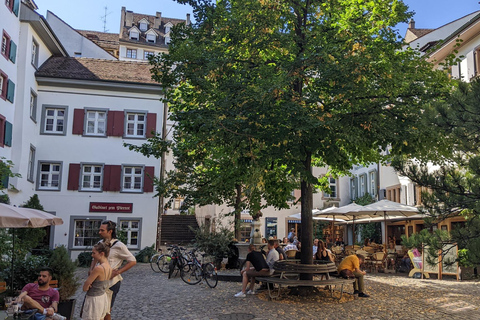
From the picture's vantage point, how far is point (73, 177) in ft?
86.6

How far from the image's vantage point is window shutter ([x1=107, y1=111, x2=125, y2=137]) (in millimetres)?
27172

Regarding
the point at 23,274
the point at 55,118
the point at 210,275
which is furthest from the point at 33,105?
the point at 23,274

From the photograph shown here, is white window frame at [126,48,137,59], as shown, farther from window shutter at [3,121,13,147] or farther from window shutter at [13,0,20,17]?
window shutter at [3,121,13,147]

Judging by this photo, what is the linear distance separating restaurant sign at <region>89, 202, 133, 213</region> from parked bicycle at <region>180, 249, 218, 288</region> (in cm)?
1138

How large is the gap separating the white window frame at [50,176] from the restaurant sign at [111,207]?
2106 millimetres

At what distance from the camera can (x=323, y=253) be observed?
47.5 ft

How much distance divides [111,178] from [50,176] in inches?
126

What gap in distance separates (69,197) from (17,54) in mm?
7729

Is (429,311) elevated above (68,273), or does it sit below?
below

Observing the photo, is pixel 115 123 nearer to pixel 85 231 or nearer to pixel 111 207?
pixel 111 207

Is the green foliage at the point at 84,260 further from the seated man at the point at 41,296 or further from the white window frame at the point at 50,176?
the seated man at the point at 41,296

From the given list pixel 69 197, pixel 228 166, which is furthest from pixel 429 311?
pixel 69 197

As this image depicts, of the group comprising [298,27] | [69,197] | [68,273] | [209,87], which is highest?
[298,27]

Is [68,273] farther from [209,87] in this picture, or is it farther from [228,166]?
[228,166]
